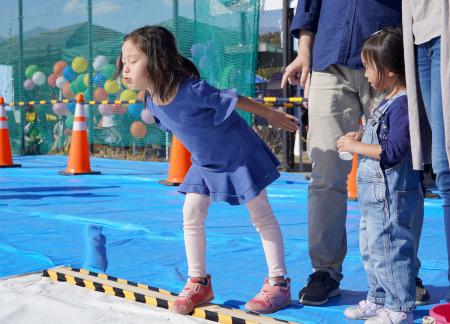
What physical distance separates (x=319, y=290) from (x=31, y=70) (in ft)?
40.1

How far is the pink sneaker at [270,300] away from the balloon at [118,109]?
30.9 ft

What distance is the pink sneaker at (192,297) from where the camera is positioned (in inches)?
106

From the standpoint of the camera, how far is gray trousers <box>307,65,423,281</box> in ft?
9.91

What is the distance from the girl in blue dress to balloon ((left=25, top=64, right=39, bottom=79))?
11.7 m

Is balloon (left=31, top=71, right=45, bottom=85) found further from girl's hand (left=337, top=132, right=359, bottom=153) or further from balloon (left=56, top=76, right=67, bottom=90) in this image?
girl's hand (left=337, top=132, right=359, bottom=153)

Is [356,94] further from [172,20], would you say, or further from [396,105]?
[172,20]

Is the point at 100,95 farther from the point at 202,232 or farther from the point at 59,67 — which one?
the point at 202,232

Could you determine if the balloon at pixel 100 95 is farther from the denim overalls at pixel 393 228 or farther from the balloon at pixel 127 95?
the denim overalls at pixel 393 228

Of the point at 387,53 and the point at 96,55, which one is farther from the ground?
the point at 96,55

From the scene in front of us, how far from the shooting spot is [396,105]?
2.51 meters

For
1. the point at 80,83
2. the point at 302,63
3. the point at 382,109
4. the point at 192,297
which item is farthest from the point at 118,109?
the point at 382,109

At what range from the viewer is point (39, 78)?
13789mm

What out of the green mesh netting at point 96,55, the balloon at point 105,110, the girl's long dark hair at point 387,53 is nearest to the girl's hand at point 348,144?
the girl's long dark hair at point 387,53

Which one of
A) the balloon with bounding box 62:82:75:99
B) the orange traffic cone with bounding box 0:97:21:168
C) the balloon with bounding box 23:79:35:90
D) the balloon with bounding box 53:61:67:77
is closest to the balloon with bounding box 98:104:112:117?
the balloon with bounding box 62:82:75:99
